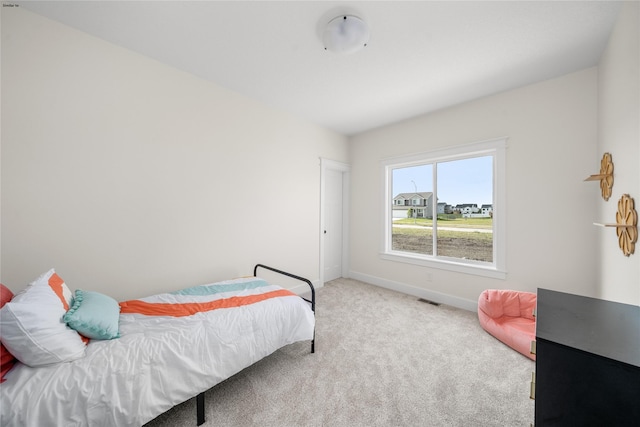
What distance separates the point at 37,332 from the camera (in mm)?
1084

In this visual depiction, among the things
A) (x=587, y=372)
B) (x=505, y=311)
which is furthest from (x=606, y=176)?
(x=587, y=372)

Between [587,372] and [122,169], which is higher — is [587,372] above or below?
below

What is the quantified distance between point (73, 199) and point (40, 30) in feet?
4.24

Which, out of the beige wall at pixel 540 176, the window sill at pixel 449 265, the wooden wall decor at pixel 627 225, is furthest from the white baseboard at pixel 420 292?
the wooden wall decor at pixel 627 225

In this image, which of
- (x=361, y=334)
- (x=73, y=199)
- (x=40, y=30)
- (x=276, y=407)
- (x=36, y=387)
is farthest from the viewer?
(x=361, y=334)

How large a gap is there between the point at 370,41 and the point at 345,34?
292 millimetres

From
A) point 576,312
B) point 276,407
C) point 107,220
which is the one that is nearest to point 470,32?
point 576,312

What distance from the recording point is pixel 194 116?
250cm

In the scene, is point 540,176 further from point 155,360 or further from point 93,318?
point 93,318

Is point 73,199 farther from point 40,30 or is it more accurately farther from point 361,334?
point 361,334

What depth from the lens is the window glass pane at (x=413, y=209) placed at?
11.7 feet

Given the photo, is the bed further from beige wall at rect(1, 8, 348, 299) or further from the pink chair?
the pink chair

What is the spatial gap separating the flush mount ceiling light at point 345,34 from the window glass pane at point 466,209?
2.22 m

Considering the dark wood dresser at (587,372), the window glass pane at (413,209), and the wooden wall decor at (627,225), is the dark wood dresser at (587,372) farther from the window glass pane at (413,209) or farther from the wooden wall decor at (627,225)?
the window glass pane at (413,209)
